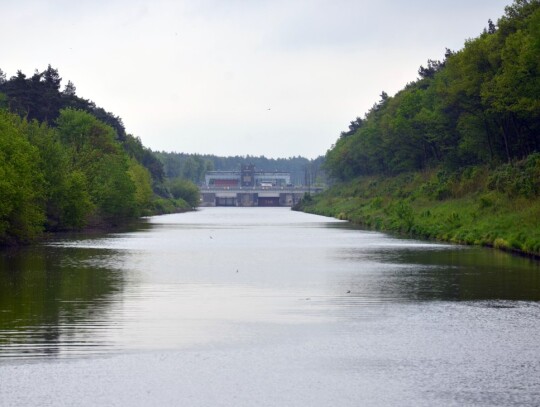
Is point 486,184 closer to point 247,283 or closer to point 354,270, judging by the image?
point 354,270

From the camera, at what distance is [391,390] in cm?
1883

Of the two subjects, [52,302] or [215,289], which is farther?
[215,289]

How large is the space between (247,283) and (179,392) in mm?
20603

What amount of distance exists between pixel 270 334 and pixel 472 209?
5121cm

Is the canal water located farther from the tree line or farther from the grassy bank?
the tree line

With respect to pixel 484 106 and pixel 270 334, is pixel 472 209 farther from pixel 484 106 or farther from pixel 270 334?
pixel 270 334

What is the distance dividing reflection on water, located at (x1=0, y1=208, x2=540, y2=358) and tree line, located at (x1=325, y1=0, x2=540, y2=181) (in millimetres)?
18508

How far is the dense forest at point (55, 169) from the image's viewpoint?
60438mm

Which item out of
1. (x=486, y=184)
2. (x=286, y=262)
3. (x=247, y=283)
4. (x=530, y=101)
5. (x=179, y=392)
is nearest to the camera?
(x=179, y=392)

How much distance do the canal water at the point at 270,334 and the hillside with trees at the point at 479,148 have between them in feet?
57.5

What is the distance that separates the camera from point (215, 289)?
36.7 meters

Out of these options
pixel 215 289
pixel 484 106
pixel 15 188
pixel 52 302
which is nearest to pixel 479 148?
pixel 484 106

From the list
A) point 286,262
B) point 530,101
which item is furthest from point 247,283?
point 530,101

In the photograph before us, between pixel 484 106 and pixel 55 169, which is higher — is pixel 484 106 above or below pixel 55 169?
above
